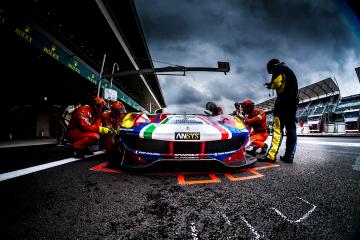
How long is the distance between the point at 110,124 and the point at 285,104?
3.86 m

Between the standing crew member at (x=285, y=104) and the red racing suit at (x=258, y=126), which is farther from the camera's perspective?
the red racing suit at (x=258, y=126)

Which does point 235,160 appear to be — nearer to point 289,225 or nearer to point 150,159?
point 150,159

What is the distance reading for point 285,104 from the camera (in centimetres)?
292

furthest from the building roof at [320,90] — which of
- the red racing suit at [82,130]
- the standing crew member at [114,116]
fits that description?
the red racing suit at [82,130]

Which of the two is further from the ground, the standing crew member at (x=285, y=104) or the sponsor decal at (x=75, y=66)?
the sponsor decal at (x=75, y=66)

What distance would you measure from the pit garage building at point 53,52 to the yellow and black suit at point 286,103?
6950 mm

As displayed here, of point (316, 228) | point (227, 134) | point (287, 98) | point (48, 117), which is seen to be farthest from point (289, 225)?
point (48, 117)

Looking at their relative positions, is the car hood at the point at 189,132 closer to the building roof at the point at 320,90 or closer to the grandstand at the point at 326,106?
the grandstand at the point at 326,106

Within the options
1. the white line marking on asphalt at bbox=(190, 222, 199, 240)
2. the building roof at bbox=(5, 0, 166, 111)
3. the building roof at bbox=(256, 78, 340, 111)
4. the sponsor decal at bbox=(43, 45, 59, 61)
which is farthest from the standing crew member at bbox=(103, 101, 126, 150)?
the building roof at bbox=(256, 78, 340, 111)

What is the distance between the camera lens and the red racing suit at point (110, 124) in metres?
3.46

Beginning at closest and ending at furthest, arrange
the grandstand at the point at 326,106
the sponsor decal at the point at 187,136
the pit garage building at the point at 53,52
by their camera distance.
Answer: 1. the sponsor decal at the point at 187,136
2. the pit garage building at the point at 53,52
3. the grandstand at the point at 326,106

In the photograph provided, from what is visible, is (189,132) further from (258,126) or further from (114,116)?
(114,116)

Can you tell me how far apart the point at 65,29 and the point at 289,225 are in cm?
1227

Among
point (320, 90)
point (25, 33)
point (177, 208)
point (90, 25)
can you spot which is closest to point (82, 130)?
point (177, 208)
